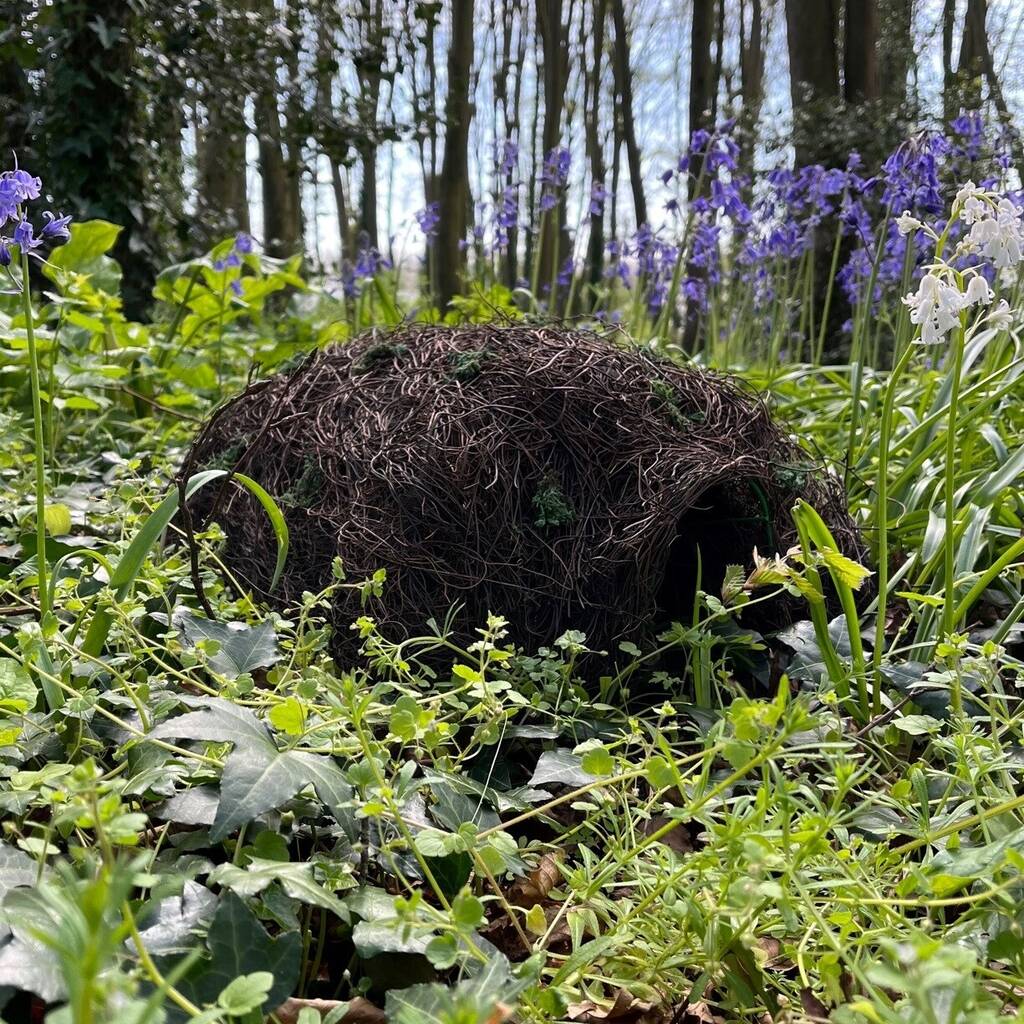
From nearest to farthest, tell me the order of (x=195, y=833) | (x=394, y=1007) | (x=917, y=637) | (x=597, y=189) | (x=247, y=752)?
(x=394, y=1007) → (x=247, y=752) → (x=195, y=833) → (x=917, y=637) → (x=597, y=189)

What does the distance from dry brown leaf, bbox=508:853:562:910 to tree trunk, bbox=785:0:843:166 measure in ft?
22.9

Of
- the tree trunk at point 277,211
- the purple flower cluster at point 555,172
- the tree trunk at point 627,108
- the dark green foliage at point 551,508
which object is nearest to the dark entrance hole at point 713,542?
the dark green foliage at point 551,508

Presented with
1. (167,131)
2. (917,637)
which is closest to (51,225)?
(917,637)

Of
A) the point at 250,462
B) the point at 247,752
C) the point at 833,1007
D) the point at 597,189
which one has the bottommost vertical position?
the point at 833,1007

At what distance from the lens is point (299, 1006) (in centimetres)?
106

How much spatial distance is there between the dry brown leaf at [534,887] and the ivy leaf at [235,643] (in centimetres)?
53

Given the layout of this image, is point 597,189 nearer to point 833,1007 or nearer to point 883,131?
point 883,131

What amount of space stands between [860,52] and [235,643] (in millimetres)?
8084

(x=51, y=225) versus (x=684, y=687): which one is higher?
(x=51, y=225)

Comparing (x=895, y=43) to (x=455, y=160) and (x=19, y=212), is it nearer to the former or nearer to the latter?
(x=455, y=160)

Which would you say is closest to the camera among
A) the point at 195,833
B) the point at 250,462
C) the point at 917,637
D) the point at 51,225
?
the point at 195,833

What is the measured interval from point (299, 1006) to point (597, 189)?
4.36 meters

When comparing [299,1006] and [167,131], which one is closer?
[299,1006]

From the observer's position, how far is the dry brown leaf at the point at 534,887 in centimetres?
138
